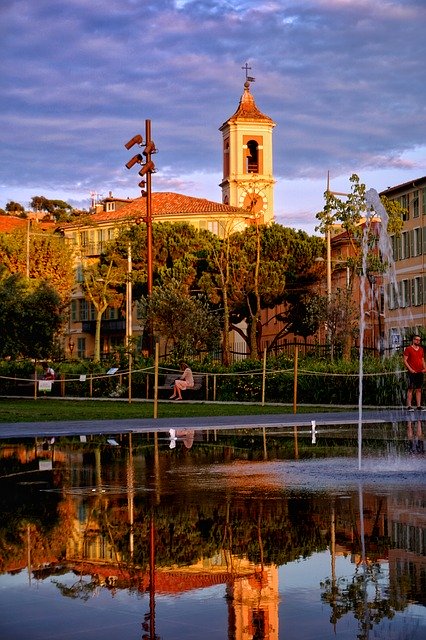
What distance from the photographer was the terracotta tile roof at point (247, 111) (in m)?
105

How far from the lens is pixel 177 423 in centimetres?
2662

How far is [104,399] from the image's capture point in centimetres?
4256

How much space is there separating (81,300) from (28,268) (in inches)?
1414

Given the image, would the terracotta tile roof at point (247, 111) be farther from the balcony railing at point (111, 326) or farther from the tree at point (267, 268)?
the tree at point (267, 268)

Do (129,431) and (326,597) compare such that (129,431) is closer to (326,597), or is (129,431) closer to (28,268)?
(326,597)

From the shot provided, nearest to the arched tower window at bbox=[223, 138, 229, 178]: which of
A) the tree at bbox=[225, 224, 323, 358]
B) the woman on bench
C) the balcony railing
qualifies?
the balcony railing

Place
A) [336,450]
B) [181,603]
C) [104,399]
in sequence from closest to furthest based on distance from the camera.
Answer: [181,603], [336,450], [104,399]

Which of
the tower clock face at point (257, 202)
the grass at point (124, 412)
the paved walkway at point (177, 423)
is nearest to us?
the paved walkway at point (177, 423)

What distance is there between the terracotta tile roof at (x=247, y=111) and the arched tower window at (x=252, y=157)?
2177 mm

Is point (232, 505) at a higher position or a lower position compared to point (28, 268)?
lower

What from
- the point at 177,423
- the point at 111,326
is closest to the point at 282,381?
the point at 177,423

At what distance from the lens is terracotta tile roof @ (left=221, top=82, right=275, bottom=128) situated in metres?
105

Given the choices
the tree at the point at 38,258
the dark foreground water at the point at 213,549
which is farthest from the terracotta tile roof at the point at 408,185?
the dark foreground water at the point at 213,549

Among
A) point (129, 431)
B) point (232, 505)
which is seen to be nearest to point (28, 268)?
point (129, 431)
